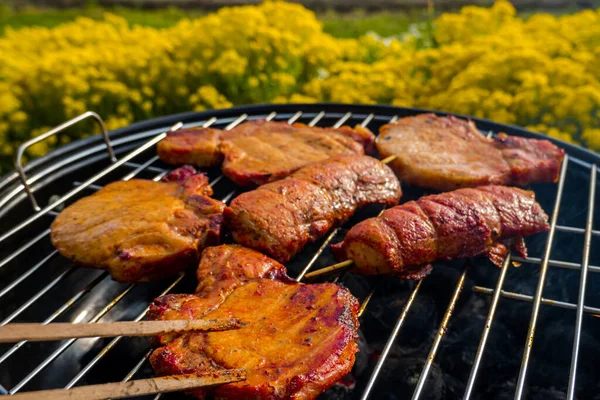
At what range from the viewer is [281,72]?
242 inches

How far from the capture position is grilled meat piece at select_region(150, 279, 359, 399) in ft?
6.15

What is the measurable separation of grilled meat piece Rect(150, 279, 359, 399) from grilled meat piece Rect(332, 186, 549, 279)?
336mm

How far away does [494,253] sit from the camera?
2701mm

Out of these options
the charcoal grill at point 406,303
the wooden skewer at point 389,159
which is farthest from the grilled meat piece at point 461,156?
the charcoal grill at point 406,303

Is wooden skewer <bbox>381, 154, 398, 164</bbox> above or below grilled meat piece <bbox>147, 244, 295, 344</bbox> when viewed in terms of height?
above

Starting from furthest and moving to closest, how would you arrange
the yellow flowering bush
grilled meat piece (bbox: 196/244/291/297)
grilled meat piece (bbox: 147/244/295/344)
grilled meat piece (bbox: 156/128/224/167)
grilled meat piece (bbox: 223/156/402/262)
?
the yellow flowering bush, grilled meat piece (bbox: 156/128/224/167), grilled meat piece (bbox: 223/156/402/262), grilled meat piece (bbox: 196/244/291/297), grilled meat piece (bbox: 147/244/295/344)

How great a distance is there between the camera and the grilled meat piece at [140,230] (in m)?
2.56

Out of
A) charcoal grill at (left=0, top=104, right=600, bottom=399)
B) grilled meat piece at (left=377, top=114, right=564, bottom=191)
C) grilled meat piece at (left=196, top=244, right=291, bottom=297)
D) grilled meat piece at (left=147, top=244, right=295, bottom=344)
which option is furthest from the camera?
grilled meat piece at (left=377, top=114, right=564, bottom=191)

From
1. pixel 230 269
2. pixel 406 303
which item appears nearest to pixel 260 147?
pixel 230 269

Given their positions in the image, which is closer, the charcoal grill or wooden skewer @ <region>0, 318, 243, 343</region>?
wooden skewer @ <region>0, 318, 243, 343</region>

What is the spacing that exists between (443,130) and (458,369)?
1719 millimetres

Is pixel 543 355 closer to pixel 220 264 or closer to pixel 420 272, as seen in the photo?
pixel 420 272

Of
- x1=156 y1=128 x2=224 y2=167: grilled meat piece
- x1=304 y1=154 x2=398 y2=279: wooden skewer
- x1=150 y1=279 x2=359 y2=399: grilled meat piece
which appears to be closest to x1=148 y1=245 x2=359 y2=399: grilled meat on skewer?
x1=150 y1=279 x2=359 y2=399: grilled meat piece

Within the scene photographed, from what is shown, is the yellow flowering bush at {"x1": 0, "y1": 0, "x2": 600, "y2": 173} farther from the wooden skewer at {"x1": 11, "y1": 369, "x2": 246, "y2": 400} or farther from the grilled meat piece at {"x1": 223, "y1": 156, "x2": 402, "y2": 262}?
the wooden skewer at {"x1": 11, "y1": 369, "x2": 246, "y2": 400}
